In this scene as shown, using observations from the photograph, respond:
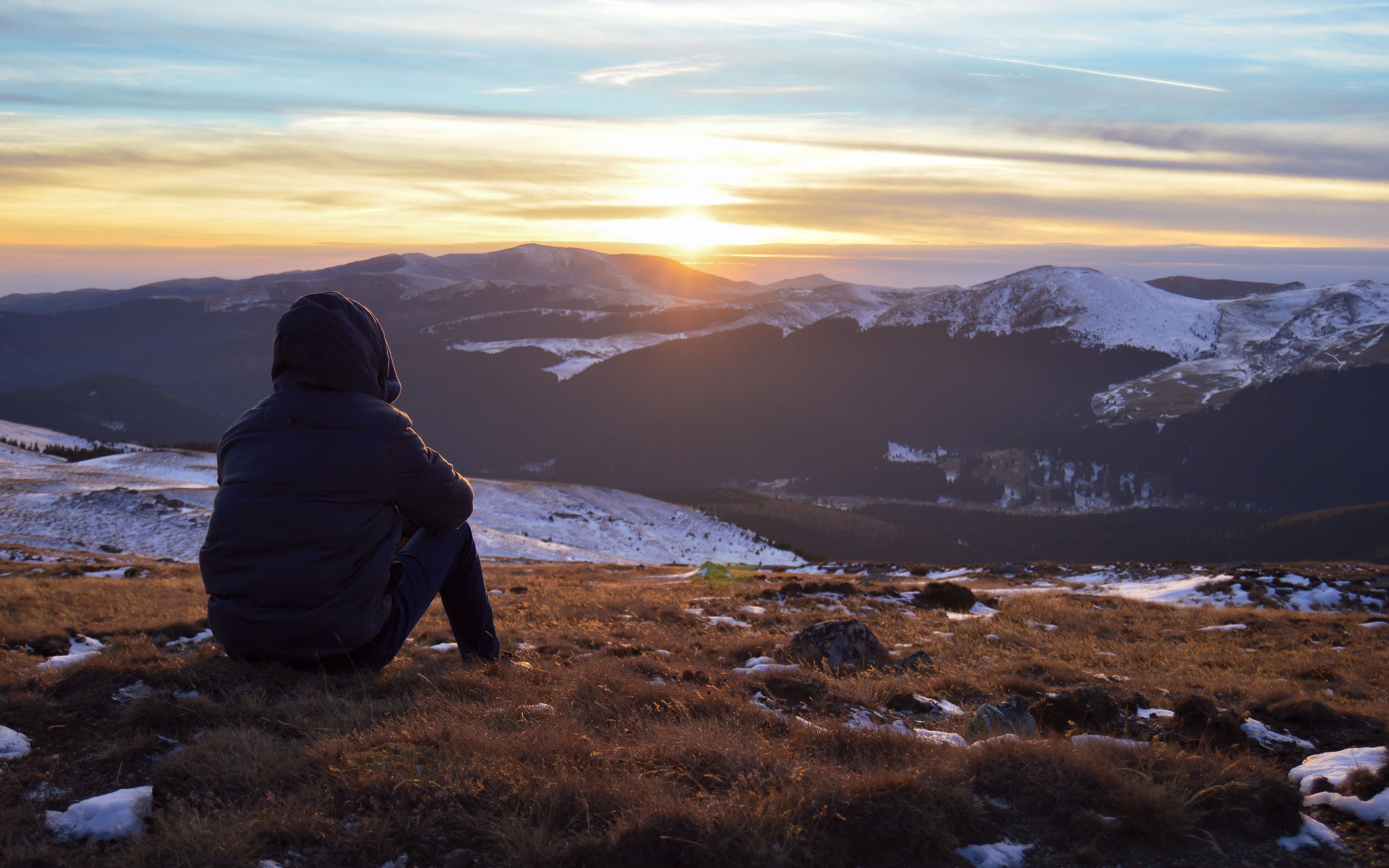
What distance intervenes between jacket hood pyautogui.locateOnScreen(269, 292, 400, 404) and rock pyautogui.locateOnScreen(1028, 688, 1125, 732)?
6.01m

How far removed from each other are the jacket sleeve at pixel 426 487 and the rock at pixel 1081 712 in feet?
16.5

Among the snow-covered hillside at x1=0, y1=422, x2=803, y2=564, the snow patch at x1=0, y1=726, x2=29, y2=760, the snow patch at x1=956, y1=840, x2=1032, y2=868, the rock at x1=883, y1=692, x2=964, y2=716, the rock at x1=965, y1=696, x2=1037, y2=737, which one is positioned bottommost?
the snow-covered hillside at x1=0, y1=422, x2=803, y2=564

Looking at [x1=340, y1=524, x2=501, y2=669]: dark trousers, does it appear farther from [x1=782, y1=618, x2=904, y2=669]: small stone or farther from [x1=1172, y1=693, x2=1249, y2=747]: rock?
[x1=1172, y1=693, x2=1249, y2=747]: rock

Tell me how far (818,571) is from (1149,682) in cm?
3239

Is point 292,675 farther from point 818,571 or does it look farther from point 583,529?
point 583,529

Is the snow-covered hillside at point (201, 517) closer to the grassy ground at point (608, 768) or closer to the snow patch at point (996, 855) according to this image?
the grassy ground at point (608, 768)

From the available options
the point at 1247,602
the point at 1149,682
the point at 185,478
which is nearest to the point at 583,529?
the point at 185,478

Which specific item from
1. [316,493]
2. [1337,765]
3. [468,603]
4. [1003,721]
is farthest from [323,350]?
[1337,765]

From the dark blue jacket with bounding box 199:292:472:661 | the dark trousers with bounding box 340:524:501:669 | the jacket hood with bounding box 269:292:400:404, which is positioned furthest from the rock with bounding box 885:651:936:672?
the jacket hood with bounding box 269:292:400:404

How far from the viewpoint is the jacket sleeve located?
5371 millimetres

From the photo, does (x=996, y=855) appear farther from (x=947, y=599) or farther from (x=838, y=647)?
(x=947, y=599)

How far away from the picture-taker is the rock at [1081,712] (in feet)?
21.3

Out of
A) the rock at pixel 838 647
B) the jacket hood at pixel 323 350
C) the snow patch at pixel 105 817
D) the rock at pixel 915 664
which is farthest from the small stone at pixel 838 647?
the snow patch at pixel 105 817

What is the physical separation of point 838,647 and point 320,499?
239 inches
